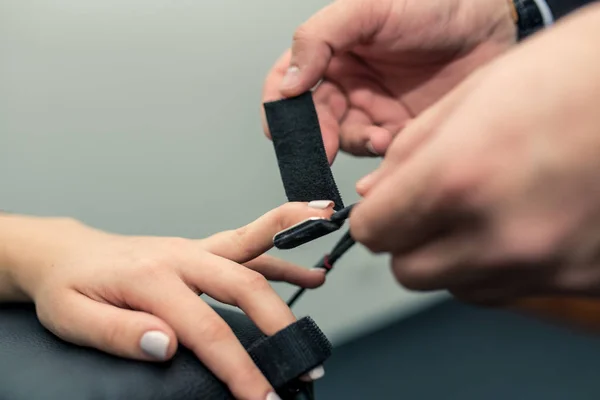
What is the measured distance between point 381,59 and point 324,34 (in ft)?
0.41

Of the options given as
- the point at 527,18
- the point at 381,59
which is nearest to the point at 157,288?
the point at 381,59

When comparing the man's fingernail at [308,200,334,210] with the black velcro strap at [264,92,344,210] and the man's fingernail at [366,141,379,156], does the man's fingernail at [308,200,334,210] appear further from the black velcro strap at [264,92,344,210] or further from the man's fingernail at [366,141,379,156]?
the man's fingernail at [366,141,379,156]

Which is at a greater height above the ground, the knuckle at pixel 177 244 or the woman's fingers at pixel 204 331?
the knuckle at pixel 177 244

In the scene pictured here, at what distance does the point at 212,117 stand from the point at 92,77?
18 cm

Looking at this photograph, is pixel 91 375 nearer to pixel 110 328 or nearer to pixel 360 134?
pixel 110 328

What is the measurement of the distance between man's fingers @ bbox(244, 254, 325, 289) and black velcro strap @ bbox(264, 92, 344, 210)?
7 cm

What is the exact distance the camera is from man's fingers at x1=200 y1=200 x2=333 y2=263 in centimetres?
45

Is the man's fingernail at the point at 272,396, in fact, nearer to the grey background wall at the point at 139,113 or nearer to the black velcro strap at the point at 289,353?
the black velcro strap at the point at 289,353

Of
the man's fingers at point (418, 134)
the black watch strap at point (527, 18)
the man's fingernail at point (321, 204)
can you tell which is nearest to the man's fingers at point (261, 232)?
the man's fingernail at point (321, 204)

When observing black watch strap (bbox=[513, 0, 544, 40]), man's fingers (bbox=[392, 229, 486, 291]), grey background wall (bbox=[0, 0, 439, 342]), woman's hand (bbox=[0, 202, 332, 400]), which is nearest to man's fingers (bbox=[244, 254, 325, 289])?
woman's hand (bbox=[0, 202, 332, 400])

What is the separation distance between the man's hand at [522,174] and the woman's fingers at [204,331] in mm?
170

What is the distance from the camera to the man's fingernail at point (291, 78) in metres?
0.63

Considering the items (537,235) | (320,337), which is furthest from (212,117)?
(537,235)

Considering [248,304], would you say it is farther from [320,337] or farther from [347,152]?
[347,152]
